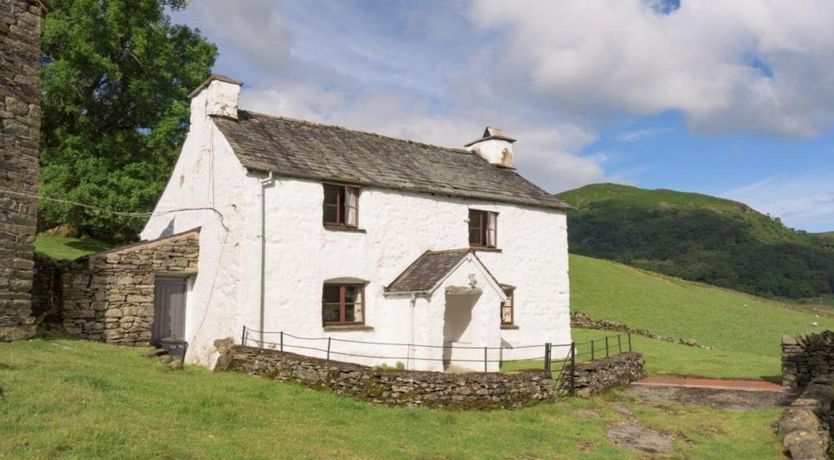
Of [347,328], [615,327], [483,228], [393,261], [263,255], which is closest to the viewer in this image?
[263,255]

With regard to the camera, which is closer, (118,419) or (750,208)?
(118,419)

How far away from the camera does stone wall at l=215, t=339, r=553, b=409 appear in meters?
14.1

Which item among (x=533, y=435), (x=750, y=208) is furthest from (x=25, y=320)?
(x=750, y=208)

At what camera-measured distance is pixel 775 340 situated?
32.8 m

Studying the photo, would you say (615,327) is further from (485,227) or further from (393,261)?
(393,261)

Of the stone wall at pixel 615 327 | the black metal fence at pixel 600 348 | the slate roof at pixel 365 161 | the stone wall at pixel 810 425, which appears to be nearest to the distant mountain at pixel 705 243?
the stone wall at pixel 615 327

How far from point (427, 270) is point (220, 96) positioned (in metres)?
8.43

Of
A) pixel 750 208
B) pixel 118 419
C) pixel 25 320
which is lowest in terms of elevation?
pixel 118 419

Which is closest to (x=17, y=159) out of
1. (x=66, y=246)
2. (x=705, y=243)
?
(x=66, y=246)

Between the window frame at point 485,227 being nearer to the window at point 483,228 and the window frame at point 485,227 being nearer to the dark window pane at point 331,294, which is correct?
the window at point 483,228

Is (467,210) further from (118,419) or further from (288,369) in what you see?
(118,419)

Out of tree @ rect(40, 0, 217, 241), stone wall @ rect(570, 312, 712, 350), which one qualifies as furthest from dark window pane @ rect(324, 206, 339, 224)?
stone wall @ rect(570, 312, 712, 350)

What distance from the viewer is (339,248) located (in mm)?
18234

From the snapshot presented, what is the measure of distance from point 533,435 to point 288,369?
5.82m
